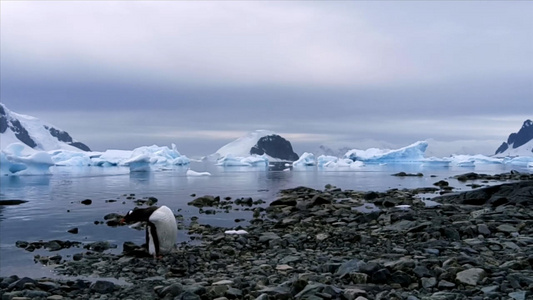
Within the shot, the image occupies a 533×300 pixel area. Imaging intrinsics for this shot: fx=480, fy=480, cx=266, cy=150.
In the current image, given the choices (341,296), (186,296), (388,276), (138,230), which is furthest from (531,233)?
(138,230)

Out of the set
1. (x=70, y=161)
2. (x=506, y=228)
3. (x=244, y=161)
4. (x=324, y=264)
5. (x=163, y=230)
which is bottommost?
(x=324, y=264)

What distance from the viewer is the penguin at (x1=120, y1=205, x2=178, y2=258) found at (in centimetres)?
1064

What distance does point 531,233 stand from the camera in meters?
11.2

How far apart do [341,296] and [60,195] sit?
1070 inches

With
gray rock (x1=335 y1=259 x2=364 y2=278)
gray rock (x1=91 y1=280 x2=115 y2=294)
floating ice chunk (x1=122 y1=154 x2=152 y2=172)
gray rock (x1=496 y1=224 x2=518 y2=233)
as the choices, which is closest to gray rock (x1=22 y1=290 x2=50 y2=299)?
gray rock (x1=91 y1=280 x2=115 y2=294)

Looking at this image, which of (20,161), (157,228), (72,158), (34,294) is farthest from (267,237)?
(72,158)

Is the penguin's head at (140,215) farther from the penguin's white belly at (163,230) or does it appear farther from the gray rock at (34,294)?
the gray rock at (34,294)

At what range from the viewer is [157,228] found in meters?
10.7

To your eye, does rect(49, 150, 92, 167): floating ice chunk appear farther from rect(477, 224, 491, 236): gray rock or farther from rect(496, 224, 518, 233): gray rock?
rect(496, 224, 518, 233): gray rock

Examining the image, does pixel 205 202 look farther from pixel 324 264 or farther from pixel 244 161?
pixel 244 161

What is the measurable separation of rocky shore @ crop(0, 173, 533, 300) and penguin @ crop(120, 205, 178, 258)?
0.23m

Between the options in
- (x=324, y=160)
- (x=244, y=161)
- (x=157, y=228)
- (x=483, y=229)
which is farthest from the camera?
(x=244, y=161)

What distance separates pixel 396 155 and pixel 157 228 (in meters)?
88.3

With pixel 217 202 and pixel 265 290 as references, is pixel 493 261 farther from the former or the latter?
pixel 217 202
